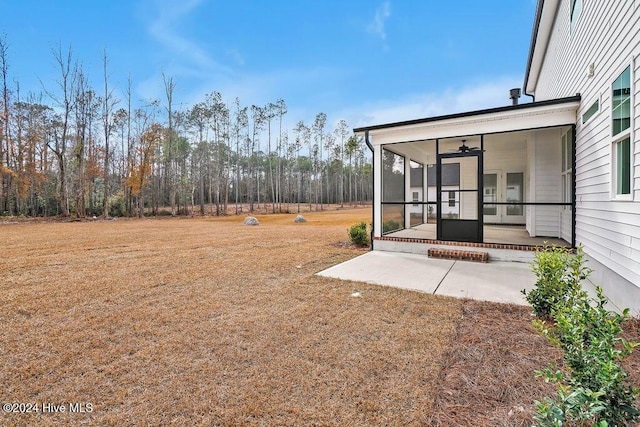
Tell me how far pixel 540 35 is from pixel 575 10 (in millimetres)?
2450

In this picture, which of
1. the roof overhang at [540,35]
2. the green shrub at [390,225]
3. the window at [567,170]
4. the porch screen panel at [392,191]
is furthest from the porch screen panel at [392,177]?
the roof overhang at [540,35]

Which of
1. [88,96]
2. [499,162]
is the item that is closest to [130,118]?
[88,96]

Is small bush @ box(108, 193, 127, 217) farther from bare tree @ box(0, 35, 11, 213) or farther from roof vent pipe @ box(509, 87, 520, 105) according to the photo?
roof vent pipe @ box(509, 87, 520, 105)

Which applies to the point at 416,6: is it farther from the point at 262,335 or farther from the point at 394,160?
the point at 262,335

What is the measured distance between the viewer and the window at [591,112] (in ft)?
14.1

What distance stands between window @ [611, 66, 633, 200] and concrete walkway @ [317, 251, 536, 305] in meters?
1.70

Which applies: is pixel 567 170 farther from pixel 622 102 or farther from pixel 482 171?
pixel 622 102

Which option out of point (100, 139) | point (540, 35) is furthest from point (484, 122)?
point (100, 139)

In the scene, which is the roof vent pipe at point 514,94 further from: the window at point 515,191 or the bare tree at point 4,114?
the bare tree at point 4,114

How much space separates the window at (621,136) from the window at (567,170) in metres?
2.41

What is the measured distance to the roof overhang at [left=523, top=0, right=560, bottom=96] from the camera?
6368mm

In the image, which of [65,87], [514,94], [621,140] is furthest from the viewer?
[65,87]

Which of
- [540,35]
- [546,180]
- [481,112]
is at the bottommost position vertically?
[546,180]

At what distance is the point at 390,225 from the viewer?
803cm
